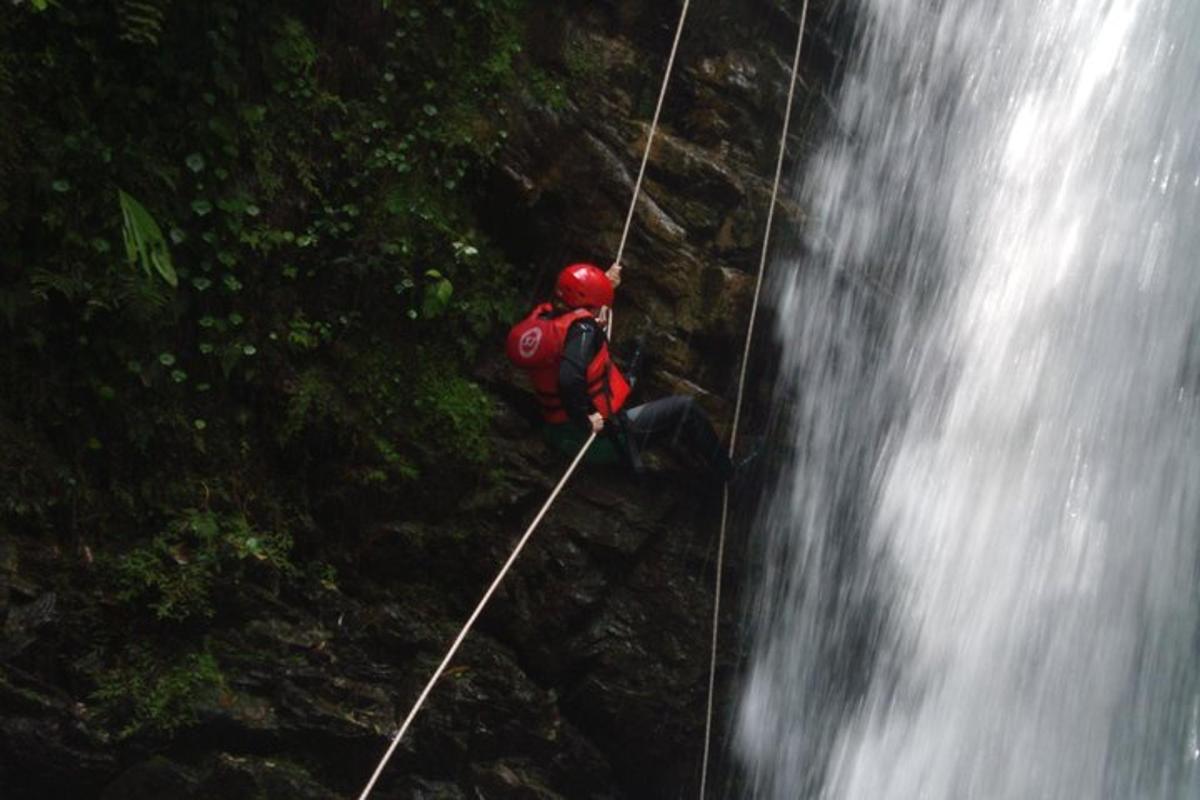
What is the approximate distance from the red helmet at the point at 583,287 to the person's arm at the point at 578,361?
159 mm

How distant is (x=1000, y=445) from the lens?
7.75 metres

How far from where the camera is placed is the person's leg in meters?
6.67

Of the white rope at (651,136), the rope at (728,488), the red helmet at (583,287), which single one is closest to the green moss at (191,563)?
the red helmet at (583,287)

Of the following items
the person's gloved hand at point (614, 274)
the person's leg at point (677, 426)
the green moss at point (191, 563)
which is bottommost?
the green moss at point (191, 563)

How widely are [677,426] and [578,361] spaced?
1007mm

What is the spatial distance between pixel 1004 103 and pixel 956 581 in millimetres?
4148

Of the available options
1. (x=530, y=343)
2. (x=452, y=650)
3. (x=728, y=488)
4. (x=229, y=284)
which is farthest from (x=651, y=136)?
(x=452, y=650)

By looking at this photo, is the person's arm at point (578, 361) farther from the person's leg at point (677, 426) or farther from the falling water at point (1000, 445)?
the falling water at point (1000, 445)

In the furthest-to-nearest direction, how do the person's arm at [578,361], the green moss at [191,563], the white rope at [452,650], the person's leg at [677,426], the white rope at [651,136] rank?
the white rope at [651,136] < the person's leg at [677,426] < the person's arm at [578,361] < the green moss at [191,563] < the white rope at [452,650]

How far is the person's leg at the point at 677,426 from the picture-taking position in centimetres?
Result: 667

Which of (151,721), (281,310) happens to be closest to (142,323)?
(281,310)

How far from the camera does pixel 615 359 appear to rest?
7.07 m

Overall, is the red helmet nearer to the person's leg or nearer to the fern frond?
the person's leg

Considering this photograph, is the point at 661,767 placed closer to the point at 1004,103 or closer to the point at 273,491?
the point at 273,491
